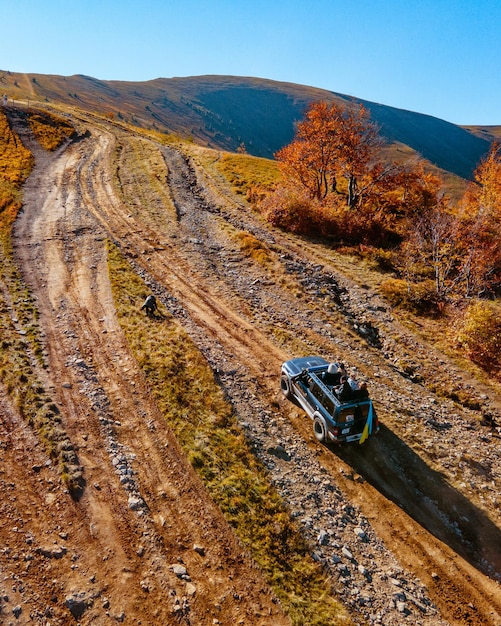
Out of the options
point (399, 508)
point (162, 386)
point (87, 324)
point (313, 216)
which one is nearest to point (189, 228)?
point (313, 216)

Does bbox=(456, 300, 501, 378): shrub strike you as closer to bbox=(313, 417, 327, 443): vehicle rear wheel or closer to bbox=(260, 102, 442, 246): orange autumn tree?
bbox=(313, 417, 327, 443): vehicle rear wheel

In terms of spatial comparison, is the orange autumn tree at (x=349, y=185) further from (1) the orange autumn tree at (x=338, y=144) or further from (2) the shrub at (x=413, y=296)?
(2) the shrub at (x=413, y=296)

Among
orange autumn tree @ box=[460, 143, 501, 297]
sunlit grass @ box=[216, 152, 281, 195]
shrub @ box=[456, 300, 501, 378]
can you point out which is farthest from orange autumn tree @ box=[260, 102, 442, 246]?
shrub @ box=[456, 300, 501, 378]

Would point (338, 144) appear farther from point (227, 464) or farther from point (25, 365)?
point (227, 464)

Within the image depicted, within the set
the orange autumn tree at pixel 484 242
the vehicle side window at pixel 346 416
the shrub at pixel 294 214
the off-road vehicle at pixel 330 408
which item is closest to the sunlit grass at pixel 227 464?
the off-road vehicle at pixel 330 408

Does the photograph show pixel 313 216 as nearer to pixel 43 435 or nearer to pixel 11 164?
pixel 43 435

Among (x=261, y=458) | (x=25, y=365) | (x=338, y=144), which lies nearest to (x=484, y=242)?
(x=338, y=144)
